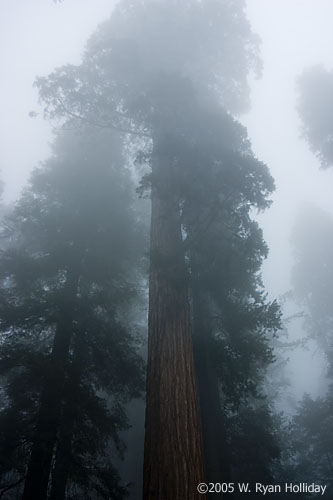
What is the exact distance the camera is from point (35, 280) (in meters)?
9.20

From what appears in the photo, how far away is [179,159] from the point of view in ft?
24.7

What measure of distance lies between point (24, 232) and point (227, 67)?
33.9ft

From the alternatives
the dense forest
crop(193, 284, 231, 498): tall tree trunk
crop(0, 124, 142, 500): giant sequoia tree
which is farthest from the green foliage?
crop(0, 124, 142, 500): giant sequoia tree

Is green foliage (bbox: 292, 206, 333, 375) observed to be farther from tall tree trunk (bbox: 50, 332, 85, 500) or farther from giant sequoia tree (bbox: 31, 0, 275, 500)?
tall tree trunk (bbox: 50, 332, 85, 500)

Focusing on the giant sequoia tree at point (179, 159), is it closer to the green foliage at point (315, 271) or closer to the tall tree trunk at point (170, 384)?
the tall tree trunk at point (170, 384)

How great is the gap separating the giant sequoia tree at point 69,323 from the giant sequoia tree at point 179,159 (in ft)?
6.58

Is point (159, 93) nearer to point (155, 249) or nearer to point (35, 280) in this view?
point (155, 249)

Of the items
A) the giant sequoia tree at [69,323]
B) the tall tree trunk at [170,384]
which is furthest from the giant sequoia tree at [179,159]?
the giant sequoia tree at [69,323]

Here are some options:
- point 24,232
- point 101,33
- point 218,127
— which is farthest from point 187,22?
point 24,232

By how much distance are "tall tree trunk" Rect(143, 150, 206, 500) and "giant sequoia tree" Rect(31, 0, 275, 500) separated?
15mm

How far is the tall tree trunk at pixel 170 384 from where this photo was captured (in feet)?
12.3

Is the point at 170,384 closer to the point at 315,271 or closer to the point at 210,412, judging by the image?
the point at 210,412

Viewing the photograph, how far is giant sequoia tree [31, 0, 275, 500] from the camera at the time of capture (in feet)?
14.1

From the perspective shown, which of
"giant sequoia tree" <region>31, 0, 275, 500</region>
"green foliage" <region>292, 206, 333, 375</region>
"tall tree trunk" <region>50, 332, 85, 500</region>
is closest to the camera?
"giant sequoia tree" <region>31, 0, 275, 500</region>
